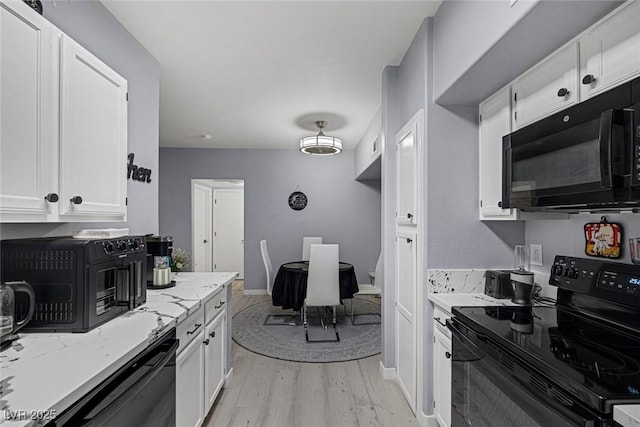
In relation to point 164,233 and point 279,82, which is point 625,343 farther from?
point 164,233

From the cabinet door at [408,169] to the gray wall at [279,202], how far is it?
351 cm

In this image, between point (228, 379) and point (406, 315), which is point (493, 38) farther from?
point (228, 379)

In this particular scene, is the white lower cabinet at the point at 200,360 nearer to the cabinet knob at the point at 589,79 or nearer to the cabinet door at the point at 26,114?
the cabinet door at the point at 26,114

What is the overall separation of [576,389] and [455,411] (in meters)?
0.90

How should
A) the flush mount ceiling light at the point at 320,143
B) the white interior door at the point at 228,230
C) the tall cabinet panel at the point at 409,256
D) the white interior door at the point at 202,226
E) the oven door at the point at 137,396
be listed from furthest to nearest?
the white interior door at the point at 228,230, the white interior door at the point at 202,226, the flush mount ceiling light at the point at 320,143, the tall cabinet panel at the point at 409,256, the oven door at the point at 137,396

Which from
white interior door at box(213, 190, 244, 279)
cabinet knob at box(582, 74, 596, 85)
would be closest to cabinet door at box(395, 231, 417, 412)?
cabinet knob at box(582, 74, 596, 85)

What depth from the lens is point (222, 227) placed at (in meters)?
7.52

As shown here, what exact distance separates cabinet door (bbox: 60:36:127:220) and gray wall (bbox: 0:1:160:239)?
286 mm

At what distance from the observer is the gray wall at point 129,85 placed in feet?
5.46

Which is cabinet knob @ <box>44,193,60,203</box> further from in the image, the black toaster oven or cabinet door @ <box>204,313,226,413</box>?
cabinet door @ <box>204,313,226,413</box>

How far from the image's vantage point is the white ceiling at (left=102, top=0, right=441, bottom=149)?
2.04m

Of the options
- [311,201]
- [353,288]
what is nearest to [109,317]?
[353,288]

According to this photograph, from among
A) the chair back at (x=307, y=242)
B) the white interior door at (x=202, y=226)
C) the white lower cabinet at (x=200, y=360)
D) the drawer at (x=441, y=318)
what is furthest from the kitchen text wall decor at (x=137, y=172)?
the white interior door at (x=202, y=226)

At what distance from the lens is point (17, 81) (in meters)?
1.14
